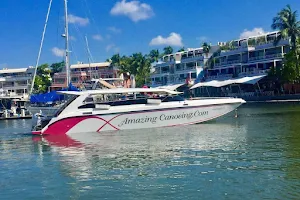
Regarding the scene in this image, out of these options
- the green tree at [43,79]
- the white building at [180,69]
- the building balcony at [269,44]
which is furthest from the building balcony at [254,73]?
the green tree at [43,79]

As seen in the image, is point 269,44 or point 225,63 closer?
point 269,44

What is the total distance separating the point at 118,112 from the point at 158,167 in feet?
38.1

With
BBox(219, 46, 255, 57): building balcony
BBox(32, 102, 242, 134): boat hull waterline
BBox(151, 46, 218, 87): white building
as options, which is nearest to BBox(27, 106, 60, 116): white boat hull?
BBox(32, 102, 242, 134): boat hull waterline

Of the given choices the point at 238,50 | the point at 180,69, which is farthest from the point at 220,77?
the point at 180,69

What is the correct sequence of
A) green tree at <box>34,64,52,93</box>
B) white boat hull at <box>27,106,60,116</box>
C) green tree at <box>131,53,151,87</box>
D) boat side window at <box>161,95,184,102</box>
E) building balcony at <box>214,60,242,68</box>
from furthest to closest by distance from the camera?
green tree at <box>34,64,52,93</box>, green tree at <box>131,53,151,87</box>, building balcony at <box>214,60,242,68</box>, white boat hull at <box>27,106,60,116</box>, boat side window at <box>161,95,184,102</box>

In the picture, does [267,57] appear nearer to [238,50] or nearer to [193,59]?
[238,50]

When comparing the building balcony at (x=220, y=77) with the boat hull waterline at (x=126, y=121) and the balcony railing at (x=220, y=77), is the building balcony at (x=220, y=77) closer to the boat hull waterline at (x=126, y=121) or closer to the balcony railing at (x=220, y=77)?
the balcony railing at (x=220, y=77)

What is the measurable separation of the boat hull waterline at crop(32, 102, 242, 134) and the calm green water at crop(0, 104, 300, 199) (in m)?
2.67

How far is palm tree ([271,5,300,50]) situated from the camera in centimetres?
5981

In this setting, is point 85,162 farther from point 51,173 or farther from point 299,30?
point 299,30

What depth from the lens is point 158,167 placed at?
43.8 feet

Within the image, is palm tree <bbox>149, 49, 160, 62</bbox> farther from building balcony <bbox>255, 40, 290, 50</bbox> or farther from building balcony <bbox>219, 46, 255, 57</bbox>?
building balcony <bbox>255, 40, 290, 50</bbox>

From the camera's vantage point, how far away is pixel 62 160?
1584 centimetres

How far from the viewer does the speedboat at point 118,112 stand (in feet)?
80.2
